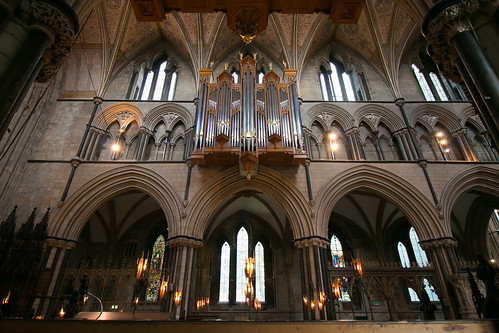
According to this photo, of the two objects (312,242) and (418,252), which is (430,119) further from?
(312,242)

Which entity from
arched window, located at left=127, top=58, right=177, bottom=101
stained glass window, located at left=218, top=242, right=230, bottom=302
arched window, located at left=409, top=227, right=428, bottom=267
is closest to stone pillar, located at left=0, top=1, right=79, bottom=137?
arched window, located at left=127, top=58, right=177, bottom=101

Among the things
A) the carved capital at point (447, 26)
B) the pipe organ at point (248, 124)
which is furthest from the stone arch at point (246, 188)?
the carved capital at point (447, 26)

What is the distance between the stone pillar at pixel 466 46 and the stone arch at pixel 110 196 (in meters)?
8.42

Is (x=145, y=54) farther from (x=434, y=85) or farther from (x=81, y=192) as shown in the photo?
(x=434, y=85)

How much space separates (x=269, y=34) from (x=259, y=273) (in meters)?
11.9

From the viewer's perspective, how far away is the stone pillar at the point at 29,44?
4.29 metres

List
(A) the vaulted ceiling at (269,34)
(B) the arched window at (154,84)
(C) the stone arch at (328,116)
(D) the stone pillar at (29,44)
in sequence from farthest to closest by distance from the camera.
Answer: (B) the arched window at (154,84) → (A) the vaulted ceiling at (269,34) → (C) the stone arch at (328,116) → (D) the stone pillar at (29,44)

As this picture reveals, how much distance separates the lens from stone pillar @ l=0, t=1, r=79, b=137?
4293 mm

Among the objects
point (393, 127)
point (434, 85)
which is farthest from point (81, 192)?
point (434, 85)

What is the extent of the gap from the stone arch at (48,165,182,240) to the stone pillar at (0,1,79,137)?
5.34m

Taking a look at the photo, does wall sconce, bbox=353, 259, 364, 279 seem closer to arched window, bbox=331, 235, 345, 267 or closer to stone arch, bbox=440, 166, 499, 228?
stone arch, bbox=440, 166, 499, 228

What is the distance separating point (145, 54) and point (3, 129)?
11.6m

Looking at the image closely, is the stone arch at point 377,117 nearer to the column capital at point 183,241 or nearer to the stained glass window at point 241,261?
the stained glass window at point 241,261

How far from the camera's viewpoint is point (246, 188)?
10641 mm
